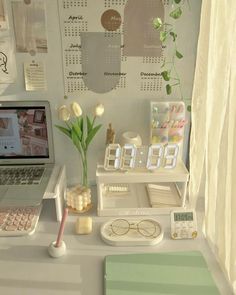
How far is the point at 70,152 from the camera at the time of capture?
1379 millimetres

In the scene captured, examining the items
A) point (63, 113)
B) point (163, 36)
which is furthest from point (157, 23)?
point (63, 113)

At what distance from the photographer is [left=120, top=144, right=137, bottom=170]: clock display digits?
1.17 meters

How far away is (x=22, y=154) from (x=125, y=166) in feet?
1.58

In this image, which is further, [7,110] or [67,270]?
→ [7,110]

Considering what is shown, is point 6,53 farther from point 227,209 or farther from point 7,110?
point 227,209

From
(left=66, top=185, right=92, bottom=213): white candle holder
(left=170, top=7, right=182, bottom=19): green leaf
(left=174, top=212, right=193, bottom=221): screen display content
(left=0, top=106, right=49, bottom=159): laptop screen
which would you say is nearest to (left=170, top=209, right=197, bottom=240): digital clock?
(left=174, top=212, right=193, bottom=221): screen display content

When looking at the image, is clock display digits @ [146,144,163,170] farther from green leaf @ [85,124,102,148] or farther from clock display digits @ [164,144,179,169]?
green leaf @ [85,124,102,148]

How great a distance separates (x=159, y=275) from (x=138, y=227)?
9.0 inches

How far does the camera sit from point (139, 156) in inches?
46.4

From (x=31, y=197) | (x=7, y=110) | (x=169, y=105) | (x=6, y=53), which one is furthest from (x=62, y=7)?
(x=31, y=197)

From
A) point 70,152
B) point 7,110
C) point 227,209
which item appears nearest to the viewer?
point 227,209

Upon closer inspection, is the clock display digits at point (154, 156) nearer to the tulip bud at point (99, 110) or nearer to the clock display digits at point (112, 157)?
the clock display digits at point (112, 157)

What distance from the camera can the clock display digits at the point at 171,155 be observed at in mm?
1175

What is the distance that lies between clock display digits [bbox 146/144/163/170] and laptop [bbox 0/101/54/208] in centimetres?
43
